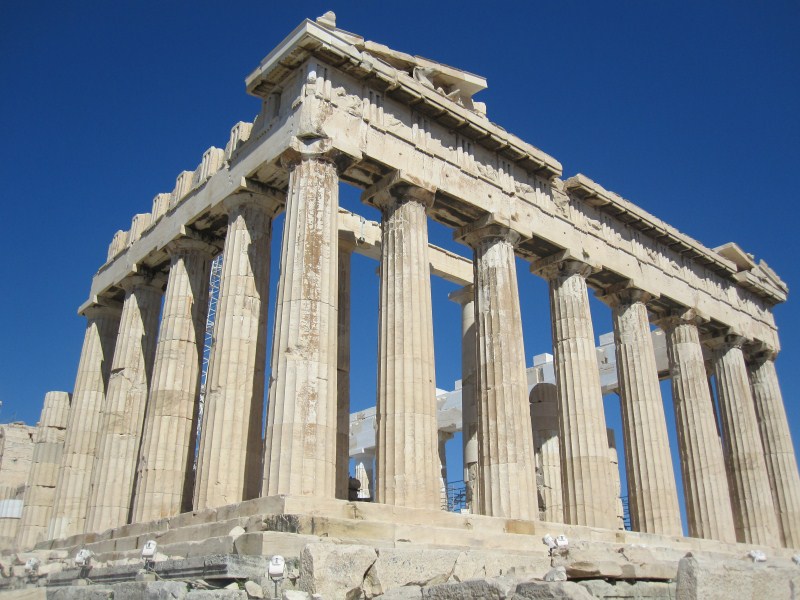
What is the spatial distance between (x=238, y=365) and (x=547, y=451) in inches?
427

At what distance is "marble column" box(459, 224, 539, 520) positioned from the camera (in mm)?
17641

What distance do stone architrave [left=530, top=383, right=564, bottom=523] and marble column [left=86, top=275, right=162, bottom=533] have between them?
11.7m

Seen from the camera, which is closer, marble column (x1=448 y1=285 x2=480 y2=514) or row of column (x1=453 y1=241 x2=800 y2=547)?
row of column (x1=453 y1=241 x2=800 y2=547)

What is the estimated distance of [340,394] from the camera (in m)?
21.1

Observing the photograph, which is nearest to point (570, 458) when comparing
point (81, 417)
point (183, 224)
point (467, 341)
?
point (467, 341)

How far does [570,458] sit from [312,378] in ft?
28.8

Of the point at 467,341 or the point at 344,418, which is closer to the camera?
the point at 344,418

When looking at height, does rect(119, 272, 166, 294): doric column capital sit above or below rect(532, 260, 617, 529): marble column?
above

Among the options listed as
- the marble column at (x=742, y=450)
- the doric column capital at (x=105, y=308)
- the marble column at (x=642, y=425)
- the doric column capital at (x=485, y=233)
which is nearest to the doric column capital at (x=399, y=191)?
the doric column capital at (x=485, y=233)

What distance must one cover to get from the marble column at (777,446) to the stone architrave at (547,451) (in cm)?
932

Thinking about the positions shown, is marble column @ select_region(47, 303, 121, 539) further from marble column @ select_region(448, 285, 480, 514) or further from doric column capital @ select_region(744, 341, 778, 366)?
doric column capital @ select_region(744, 341, 778, 366)

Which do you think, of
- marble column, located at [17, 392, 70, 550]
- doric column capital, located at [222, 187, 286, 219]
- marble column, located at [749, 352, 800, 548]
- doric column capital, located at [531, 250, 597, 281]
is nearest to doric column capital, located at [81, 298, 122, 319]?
marble column, located at [17, 392, 70, 550]

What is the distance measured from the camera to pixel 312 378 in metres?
14.8

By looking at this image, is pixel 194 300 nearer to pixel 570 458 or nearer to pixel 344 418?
pixel 344 418
